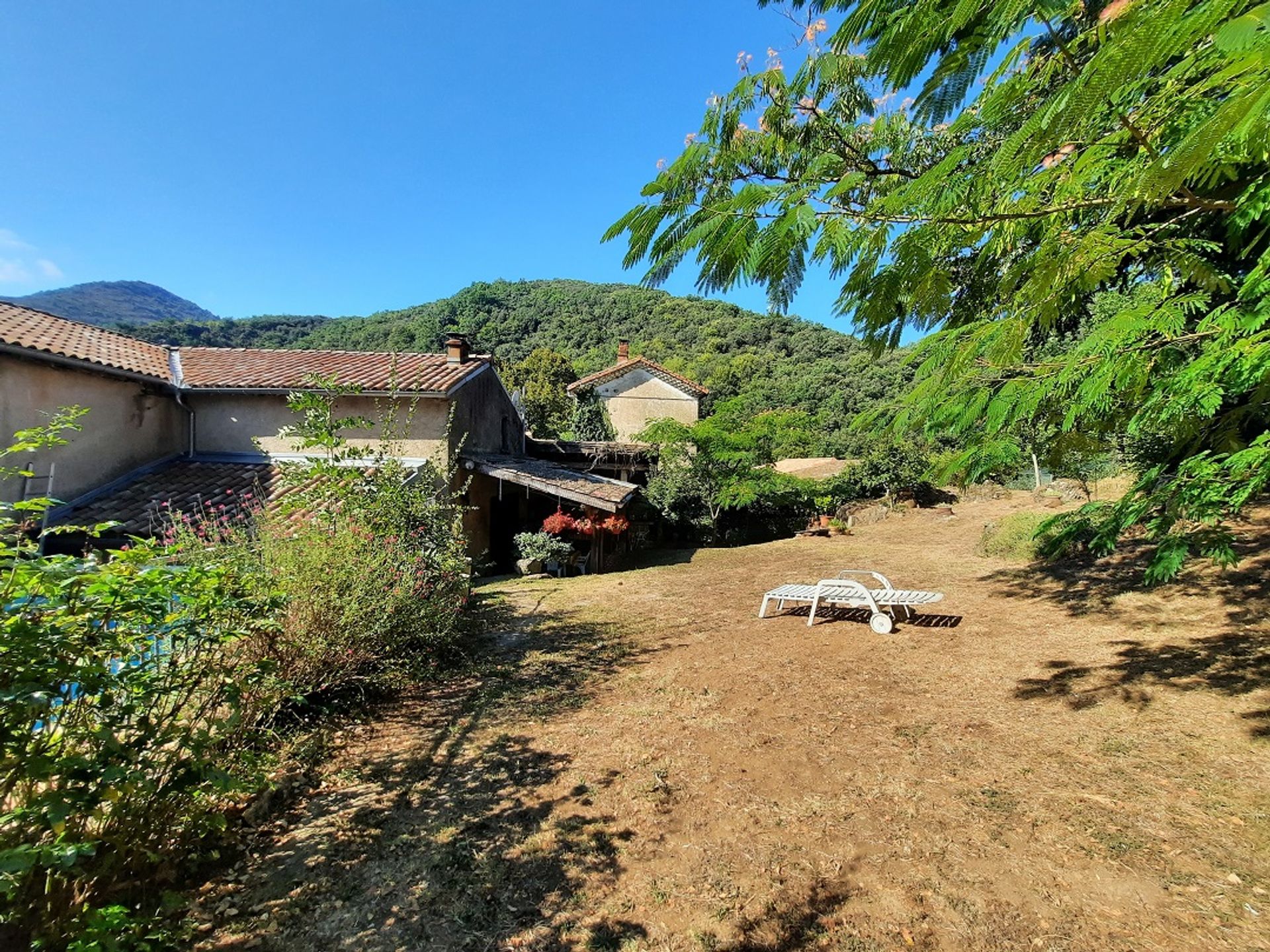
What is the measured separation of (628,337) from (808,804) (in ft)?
171

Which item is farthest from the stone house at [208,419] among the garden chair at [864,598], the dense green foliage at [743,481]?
the garden chair at [864,598]

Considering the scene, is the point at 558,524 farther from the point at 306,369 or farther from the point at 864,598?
the point at 864,598

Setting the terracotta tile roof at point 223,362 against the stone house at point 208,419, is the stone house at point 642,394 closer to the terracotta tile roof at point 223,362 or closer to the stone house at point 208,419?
the stone house at point 208,419

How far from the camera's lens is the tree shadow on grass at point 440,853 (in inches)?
105

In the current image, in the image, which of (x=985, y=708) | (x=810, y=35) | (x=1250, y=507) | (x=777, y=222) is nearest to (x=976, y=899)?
(x=985, y=708)

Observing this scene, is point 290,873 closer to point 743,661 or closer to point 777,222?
point 777,222

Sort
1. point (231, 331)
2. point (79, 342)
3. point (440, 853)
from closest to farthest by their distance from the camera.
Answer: point (440, 853), point (79, 342), point (231, 331)

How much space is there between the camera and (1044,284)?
2.63m

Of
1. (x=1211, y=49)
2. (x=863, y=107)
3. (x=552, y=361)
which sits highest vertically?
(x=552, y=361)

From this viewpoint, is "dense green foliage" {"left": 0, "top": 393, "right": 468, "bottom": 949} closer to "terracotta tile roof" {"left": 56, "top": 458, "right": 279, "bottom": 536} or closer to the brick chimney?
"terracotta tile roof" {"left": 56, "top": 458, "right": 279, "bottom": 536}

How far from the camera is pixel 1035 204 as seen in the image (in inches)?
110

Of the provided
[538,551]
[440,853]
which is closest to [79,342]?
[538,551]

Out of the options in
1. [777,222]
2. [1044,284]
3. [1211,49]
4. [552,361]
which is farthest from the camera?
[552,361]

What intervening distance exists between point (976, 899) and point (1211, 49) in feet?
12.0
